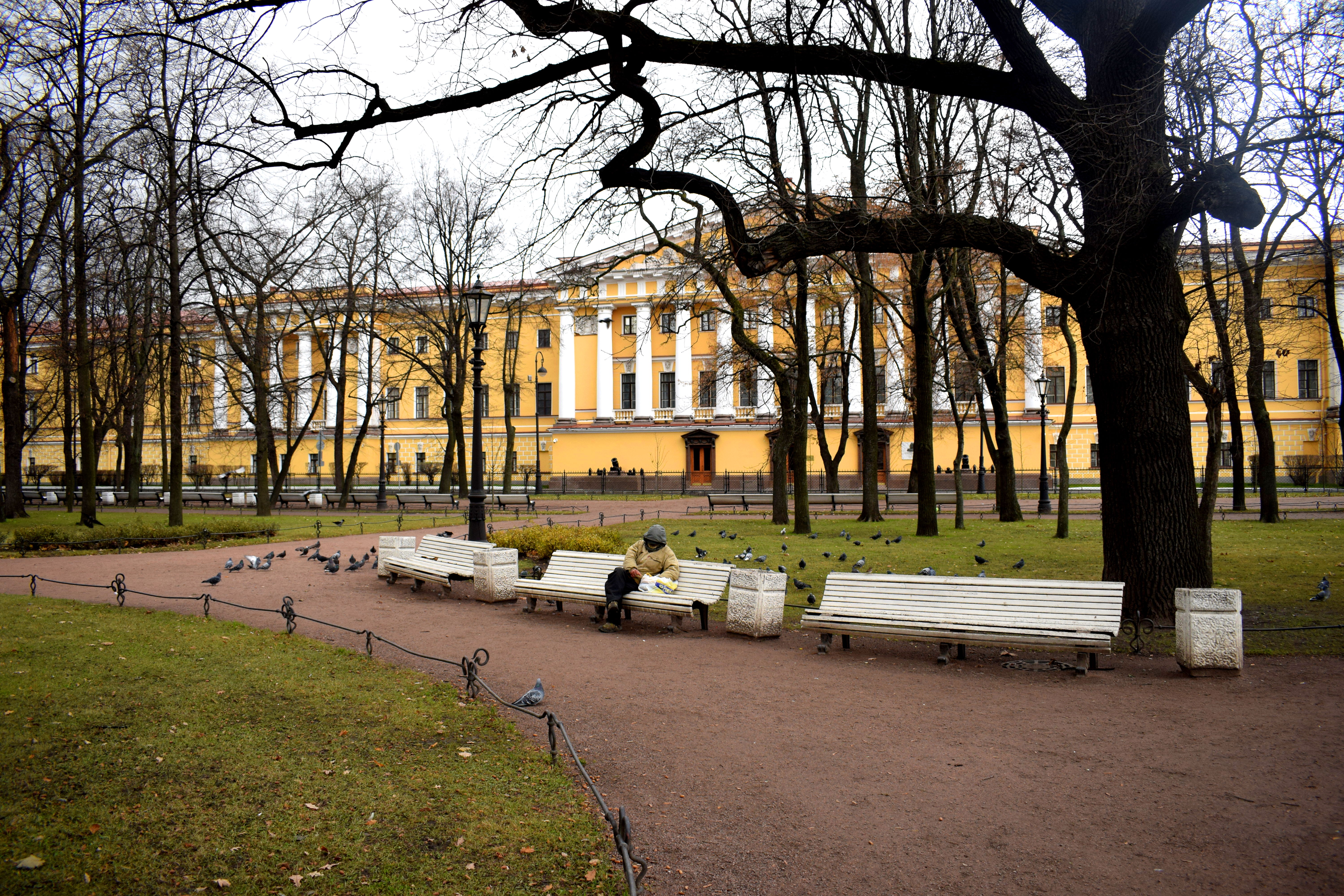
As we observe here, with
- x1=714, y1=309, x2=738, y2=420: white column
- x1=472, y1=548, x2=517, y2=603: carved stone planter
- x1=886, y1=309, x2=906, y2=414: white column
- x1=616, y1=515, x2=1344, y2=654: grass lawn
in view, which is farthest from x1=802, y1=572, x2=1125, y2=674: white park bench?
Result: x1=886, y1=309, x2=906, y2=414: white column

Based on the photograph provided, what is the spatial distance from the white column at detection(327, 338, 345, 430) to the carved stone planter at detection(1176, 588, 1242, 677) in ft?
105

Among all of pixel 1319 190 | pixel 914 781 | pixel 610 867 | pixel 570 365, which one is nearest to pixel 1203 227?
pixel 1319 190

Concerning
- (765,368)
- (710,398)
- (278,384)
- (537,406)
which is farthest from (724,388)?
(278,384)

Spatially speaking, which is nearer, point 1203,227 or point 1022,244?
point 1022,244

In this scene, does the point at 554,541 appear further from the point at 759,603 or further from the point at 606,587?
the point at 759,603

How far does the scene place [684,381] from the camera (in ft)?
168

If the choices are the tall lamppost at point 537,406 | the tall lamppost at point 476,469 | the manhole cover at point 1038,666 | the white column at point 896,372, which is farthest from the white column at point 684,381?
the manhole cover at point 1038,666

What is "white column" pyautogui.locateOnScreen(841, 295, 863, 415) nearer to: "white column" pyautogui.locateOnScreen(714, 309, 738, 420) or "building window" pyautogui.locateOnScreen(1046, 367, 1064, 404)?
"white column" pyautogui.locateOnScreen(714, 309, 738, 420)

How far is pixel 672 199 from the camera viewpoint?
12.4m

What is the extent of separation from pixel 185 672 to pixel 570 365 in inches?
1820

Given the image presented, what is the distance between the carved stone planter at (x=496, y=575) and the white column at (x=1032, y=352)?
66.1 ft

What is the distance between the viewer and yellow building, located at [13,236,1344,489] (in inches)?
1626

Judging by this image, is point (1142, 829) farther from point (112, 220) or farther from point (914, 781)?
point (112, 220)

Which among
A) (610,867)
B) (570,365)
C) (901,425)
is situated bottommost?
(610,867)
